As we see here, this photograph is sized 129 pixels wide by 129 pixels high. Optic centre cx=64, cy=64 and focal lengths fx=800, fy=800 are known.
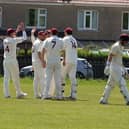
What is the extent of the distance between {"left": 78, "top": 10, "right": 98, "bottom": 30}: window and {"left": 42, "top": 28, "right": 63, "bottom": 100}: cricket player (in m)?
47.3

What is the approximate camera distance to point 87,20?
7269 centimetres

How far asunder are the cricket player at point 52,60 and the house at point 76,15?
146 ft

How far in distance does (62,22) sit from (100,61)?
24459mm

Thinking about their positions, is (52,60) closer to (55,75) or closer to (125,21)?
(55,75)

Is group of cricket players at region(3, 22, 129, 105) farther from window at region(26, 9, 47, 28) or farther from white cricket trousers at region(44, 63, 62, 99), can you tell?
window at region(26, 9, 47, 28)

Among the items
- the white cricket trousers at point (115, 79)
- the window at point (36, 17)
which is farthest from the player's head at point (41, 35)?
the window at point (36, 17)

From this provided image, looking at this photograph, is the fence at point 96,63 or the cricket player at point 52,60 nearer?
the cricket player at point 52,60

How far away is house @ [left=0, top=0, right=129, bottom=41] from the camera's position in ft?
230

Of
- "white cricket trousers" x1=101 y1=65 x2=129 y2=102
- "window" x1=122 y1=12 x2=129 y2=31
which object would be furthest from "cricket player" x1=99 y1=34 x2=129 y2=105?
"window" x1=122 y1=12 x2=129 y2=31

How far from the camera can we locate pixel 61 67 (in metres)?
25.5

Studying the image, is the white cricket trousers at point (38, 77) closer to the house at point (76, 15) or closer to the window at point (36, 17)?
the house at point (76, 15)

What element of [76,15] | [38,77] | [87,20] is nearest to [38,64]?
[38,77]

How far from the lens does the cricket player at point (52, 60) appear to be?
81.3 ft

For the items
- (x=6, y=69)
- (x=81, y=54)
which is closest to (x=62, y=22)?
(x=81, y=54)
